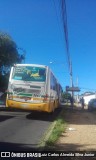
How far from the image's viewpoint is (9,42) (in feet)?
130

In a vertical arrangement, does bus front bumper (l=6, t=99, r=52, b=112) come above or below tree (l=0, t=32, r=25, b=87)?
below

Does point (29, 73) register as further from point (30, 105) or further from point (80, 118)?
point (80, 118)

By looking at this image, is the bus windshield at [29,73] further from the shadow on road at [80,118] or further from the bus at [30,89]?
the shadow on road at [80,118]

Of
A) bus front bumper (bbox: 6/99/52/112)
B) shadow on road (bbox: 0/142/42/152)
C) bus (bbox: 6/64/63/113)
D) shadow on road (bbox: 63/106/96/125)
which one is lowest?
shadow on road (bbox: 0/142/42/152)

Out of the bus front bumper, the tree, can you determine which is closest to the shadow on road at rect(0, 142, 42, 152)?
the bus front bumper

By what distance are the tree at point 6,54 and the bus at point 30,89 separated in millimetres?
15113

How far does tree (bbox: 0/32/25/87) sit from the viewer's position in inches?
1489

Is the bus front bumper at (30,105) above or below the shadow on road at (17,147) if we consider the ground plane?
above

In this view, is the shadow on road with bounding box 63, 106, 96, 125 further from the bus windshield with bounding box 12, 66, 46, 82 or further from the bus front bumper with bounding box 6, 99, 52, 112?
the bus windshield with bounding box 12, 66, 46, 82

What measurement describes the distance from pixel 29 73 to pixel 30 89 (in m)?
1.05

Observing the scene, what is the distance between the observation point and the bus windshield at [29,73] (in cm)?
2231

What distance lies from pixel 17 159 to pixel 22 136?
473cm

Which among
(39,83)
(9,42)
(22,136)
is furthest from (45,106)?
(9,42)

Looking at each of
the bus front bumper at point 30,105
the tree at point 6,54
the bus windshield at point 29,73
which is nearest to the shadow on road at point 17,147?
the bus front bumper at point 30,105
